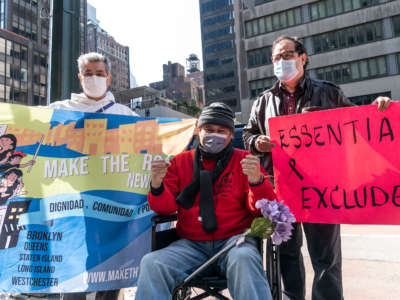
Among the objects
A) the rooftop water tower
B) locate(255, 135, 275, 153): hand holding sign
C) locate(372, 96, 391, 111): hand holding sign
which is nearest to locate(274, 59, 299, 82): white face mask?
locate(255, 135, 275, 153): hand holding sign

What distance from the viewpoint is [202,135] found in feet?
7.37

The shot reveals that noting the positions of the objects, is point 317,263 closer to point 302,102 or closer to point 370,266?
point 302,102

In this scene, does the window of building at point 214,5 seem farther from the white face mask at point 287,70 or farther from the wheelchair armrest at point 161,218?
the wheelchair armrest at point 161,218

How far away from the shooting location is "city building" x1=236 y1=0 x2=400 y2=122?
88.7ft

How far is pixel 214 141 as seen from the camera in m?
2.19

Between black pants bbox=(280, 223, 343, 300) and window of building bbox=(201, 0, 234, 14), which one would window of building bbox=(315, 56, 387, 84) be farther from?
window of building bbox=(201, 0, 234, 14)

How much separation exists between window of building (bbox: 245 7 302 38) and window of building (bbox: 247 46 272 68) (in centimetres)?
174

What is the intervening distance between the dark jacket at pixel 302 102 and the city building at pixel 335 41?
28654 millimetres

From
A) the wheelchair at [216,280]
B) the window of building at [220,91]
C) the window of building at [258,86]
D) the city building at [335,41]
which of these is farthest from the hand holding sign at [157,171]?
Result: the window of building at [220,91]

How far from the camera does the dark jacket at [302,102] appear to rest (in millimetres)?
2371

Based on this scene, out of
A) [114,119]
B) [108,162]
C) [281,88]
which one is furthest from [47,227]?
[281,88]

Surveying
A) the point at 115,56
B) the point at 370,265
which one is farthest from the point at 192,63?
the point at 370,265

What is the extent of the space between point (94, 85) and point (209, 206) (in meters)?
1.42

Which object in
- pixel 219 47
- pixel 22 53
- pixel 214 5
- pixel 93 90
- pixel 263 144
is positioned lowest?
pixel 263 144
